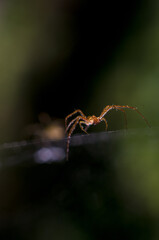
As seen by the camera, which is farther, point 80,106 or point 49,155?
point 80,106

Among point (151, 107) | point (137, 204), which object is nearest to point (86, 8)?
point (151, 107)

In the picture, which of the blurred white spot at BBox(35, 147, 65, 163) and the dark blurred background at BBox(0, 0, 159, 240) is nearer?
the dark blurred background at BBox(0, 0, 159, 240)

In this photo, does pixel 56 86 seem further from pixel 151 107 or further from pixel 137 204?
pixel 137 204

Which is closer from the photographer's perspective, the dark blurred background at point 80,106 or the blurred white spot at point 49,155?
the dark blurred background at point 80,106

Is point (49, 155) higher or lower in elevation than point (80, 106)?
lower
